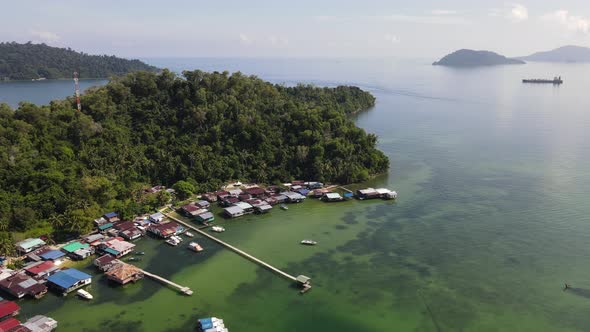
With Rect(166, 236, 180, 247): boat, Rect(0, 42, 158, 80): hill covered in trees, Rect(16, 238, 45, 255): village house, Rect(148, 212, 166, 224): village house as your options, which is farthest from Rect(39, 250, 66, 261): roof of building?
Rect(0, 42, 158, 80): hill covered in trees

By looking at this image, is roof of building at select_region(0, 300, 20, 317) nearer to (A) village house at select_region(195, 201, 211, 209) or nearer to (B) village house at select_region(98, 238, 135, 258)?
(B) village house at select_region(98, 238, 135, 258)

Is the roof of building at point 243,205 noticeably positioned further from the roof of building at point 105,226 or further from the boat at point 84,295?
the boat at point 84,295

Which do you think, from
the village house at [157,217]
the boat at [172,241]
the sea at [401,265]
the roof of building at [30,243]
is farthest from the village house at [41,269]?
the village house at [157,217]

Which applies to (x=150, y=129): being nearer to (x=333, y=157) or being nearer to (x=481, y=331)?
(x=333, y=157)

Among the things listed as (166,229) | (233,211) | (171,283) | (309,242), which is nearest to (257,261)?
(309,242)

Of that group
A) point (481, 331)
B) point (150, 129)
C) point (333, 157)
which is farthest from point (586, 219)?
point (150, 129)

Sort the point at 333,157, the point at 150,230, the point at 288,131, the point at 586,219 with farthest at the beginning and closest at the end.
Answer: the point at 288,131 → the point at 333,157 → the point at 586,219 → the point at 150,230
